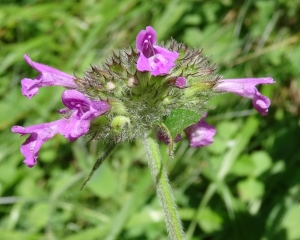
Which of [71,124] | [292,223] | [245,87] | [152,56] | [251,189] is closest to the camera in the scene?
[71,124]

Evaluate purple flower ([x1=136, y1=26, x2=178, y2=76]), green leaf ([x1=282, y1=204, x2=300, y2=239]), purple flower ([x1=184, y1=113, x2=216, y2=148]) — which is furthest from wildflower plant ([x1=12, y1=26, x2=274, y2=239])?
green leaf ([x1=282, y1=204, x2=300, y2=239])

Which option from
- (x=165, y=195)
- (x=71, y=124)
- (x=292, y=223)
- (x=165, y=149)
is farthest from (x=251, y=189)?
(x=71, y=124)

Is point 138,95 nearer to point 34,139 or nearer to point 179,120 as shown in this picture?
point 179,120

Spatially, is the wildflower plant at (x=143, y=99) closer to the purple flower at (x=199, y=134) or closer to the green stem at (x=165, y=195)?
the green stem at (x=165, y=195)

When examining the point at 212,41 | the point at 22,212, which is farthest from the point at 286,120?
the point at 22,212

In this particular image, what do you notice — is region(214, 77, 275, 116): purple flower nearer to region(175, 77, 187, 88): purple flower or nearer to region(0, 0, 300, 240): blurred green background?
region(175, 77, 187, 88): purple flower

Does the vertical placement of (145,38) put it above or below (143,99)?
above
